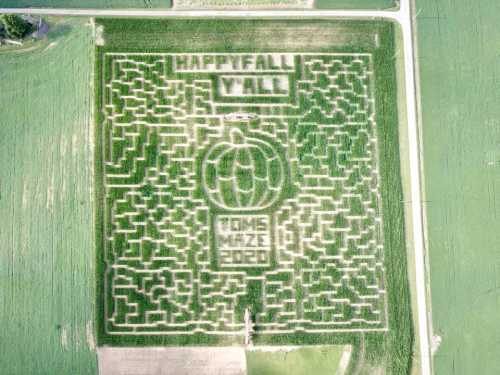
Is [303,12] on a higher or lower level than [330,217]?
higher

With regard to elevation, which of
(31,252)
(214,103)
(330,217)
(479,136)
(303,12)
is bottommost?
(31,252)

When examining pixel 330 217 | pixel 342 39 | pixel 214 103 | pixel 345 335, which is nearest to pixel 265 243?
pixel 330 217

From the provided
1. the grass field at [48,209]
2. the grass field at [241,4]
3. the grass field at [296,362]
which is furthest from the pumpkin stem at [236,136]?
the grass field at [296,362]

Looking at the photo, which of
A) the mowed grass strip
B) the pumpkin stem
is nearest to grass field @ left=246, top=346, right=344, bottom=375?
the pumpkin stem

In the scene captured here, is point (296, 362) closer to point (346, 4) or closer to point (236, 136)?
point (236, 136)

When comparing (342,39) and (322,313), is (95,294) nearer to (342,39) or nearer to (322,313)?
(322,313)

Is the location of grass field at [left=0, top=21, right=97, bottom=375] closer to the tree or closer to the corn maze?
the tree

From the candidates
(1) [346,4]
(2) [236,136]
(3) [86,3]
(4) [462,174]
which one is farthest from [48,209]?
(4) [462,174]
